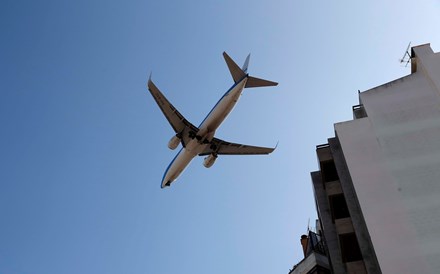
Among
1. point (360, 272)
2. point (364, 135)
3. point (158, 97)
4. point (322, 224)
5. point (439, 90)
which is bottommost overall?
point (360, 272)

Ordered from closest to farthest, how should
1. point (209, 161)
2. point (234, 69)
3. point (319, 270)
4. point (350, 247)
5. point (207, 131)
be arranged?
point (319, 270)
point (350, 247)
point (234, 69)
point (207, 131)
point (209, 161)

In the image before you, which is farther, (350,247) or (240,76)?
(240,76)

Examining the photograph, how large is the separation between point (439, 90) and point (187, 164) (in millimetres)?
22568

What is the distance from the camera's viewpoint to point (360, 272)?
3169cm

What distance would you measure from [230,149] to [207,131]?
16.6 feet

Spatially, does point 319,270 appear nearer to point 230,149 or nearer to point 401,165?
point 401,165

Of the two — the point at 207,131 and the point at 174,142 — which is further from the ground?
the point at 174,142

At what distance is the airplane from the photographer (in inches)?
1373

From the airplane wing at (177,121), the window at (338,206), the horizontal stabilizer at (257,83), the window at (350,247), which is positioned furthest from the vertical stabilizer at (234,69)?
the window at (350,247)

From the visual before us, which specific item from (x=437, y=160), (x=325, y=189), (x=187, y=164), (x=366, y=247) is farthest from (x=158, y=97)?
(x=437, y=160)

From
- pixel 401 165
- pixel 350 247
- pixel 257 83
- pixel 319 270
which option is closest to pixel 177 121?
pixel 257 83

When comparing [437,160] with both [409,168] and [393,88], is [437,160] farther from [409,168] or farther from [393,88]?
[393,88]

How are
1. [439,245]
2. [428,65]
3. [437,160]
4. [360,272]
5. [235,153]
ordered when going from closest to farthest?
[439,245]
[360,272]
[437,160]
[428,65]
[235,153]

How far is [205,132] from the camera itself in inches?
1471
